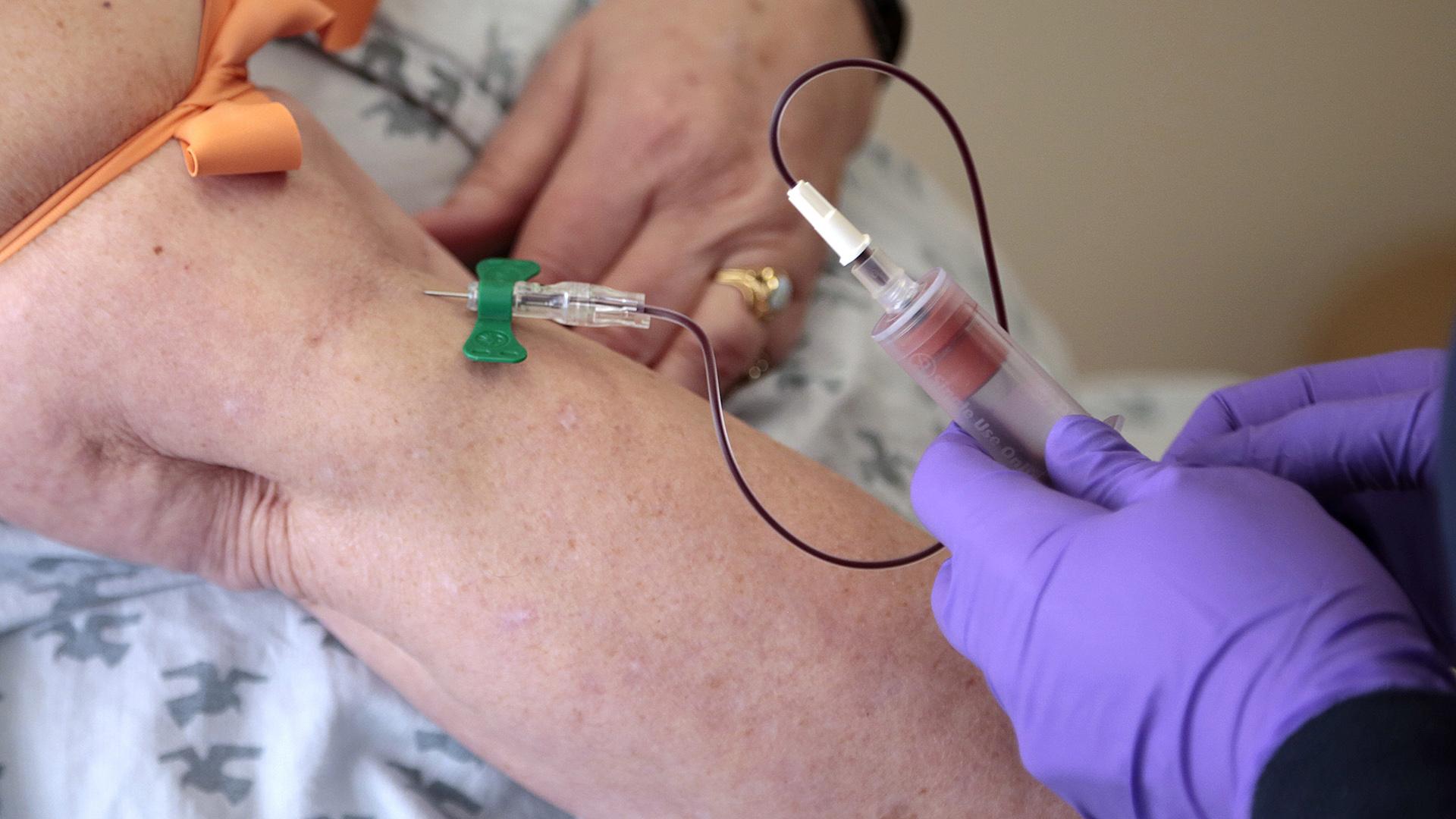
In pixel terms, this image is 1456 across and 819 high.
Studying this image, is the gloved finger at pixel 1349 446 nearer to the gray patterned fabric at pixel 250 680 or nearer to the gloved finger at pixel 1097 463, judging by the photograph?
the gloved finger at pixel 1097 463

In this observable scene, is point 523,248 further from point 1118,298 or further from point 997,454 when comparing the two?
point 1118,298

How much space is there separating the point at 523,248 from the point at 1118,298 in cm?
197

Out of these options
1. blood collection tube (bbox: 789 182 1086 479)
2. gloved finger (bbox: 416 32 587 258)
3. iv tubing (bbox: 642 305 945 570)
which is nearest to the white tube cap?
blood collection tube (bbox: 789 182 1086 479)

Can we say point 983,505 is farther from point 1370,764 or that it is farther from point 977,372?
point 1370,764

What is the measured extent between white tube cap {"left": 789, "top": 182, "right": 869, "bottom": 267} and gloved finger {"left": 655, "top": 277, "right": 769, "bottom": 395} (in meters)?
0.34

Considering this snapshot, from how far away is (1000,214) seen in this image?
8.21 feet

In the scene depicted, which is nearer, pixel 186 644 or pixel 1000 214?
Answer: pixel 186 644

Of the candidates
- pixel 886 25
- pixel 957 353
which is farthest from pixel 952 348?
pixel 886 25

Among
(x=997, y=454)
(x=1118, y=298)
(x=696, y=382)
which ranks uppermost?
(x=997, y=454)

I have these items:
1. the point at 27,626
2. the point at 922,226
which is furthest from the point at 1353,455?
the point at 27,626

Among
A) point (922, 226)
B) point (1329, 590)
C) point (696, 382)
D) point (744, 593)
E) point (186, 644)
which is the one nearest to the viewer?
point (1329, 590)

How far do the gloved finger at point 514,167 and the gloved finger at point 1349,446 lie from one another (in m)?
0.75

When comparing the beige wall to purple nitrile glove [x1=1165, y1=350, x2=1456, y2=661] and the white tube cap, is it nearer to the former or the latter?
purple nitrile glove [x1=1165, y1=350, x2=1456, y2=661]

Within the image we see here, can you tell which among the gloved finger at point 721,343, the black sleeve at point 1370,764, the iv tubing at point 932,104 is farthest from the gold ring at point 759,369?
the black sleeve at point 1370,764
